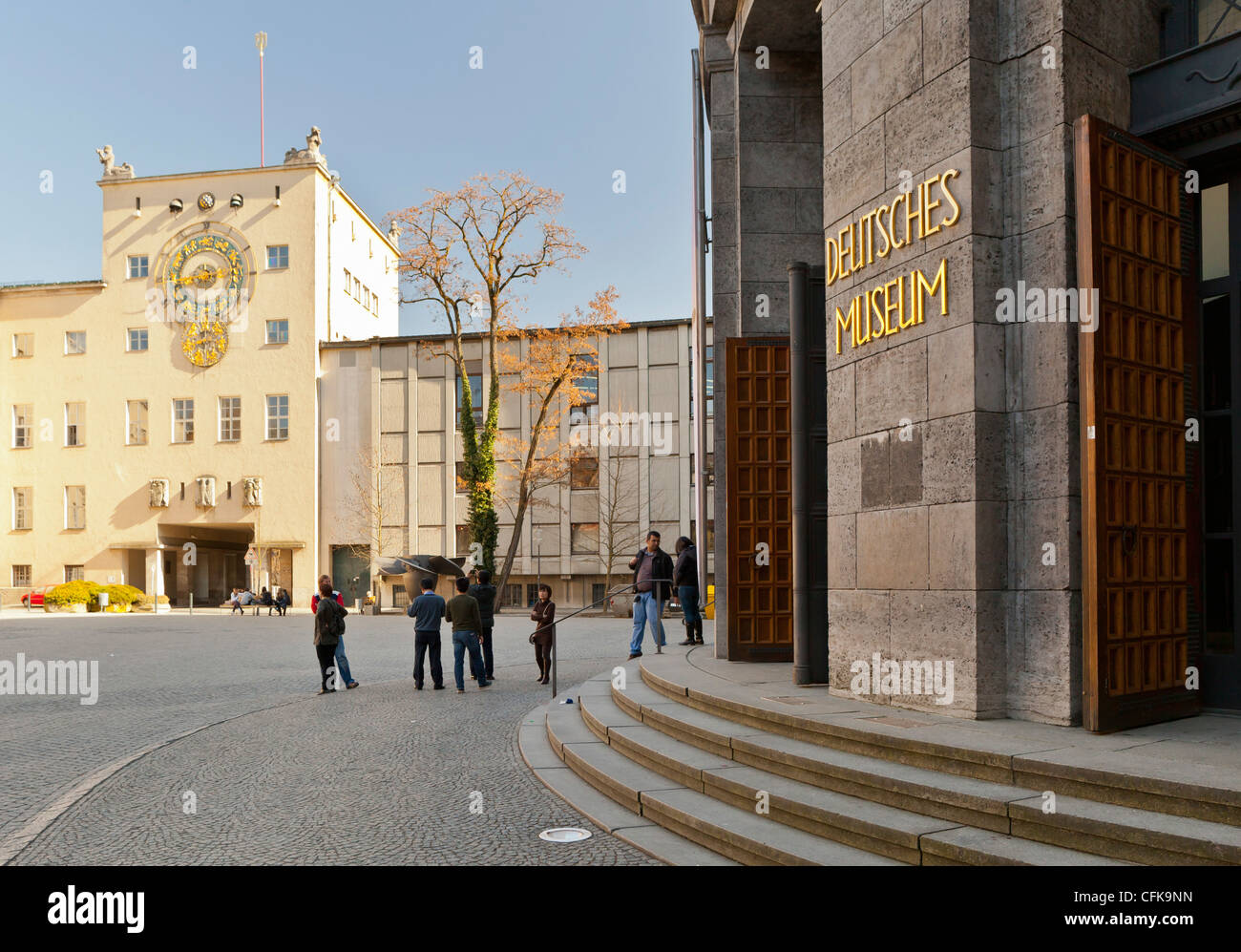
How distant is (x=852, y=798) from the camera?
575cm

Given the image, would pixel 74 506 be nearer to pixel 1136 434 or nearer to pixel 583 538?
pixel 583 538

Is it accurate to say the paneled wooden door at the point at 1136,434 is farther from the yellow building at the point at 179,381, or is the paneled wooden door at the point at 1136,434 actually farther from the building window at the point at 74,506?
the building window at the point at 74,506

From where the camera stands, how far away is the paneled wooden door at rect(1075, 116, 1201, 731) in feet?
20.3

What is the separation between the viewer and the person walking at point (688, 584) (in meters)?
14.8

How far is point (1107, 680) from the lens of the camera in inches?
241

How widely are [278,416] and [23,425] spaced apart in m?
14.6

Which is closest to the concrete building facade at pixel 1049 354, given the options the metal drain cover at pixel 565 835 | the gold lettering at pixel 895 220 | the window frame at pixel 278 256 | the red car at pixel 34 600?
the gold lettering at pixel 895 220

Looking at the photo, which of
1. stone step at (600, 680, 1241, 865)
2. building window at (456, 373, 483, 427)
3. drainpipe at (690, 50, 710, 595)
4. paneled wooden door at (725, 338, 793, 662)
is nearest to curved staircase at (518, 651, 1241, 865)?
stone step at (600, 680, 1241, 865)

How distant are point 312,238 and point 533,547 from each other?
18.7m

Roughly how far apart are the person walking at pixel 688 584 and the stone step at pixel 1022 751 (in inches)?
259
